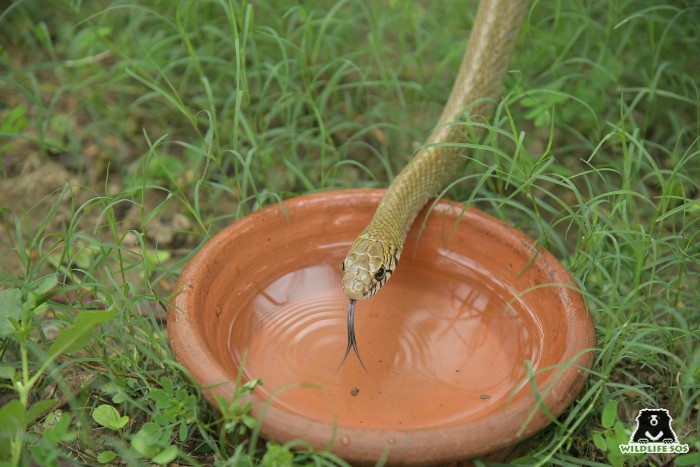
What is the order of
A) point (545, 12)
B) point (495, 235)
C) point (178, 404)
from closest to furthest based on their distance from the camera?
point (178, 404) < point (495, 235) < point (545, 12)

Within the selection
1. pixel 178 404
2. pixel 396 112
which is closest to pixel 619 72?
pixel 396 112

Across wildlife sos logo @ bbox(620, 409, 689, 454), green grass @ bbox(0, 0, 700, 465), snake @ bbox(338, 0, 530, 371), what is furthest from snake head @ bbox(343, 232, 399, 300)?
wildlife sos logo @ bbox(620, 409, 689, 454)

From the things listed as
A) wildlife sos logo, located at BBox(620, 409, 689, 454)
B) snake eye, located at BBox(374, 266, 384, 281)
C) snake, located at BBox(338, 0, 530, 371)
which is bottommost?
wildlife sos logo, located at BBox(620, 409, 689, 454)

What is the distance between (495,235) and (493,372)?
2.07 ft

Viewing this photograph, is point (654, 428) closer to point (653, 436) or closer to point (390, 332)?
point (653, 436)

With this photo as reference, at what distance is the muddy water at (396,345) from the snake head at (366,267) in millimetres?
261

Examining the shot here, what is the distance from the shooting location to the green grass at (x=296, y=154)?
289 centimetres

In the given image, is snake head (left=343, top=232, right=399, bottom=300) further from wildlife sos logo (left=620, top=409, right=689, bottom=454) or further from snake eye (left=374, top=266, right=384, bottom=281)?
wildlife sos logo (left=620, top=409, right=689, bottom=454)

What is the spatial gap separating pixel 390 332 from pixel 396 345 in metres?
0.08

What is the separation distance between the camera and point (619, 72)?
404 centimetres

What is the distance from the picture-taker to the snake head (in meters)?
2.80

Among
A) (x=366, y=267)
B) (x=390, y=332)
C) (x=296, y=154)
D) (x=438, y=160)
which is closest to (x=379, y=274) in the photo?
(x=366, y=267)

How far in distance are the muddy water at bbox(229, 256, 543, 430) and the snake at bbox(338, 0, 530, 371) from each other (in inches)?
5.0

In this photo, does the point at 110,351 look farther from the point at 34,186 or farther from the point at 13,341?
the point at 34,186
